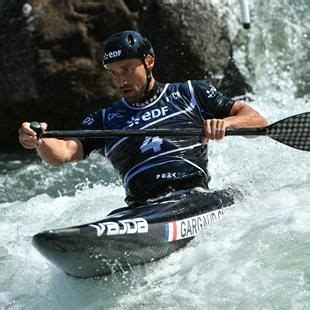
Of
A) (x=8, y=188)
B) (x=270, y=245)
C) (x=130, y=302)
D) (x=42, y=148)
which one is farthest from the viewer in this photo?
(x=8, y=188)

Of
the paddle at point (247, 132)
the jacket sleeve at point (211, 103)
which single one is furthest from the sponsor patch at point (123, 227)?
the jacket sleeve at point (211, 103)

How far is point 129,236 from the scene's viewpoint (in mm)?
4406

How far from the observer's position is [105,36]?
9.41 meters

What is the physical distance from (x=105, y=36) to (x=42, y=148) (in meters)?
4.48

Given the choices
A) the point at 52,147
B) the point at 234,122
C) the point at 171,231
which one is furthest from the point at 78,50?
the point at 171,231

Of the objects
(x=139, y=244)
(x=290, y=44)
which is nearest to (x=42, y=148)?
(x=139, y=244)

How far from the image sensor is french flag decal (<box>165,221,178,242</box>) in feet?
15.4

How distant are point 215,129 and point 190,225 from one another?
63 cm

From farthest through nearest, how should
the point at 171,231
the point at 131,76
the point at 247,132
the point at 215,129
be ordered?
the point at 131,76 < the point at 247,132 < the point at 215,129 < the point at 171,231

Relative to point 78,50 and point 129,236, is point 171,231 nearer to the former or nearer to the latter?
point 129,236

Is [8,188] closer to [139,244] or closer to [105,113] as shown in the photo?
[105,113]

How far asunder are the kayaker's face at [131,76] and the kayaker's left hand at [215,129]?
0.62 meters

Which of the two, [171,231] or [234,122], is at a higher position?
[234,122]

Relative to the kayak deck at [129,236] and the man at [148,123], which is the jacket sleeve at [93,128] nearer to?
the man at [148,123]
